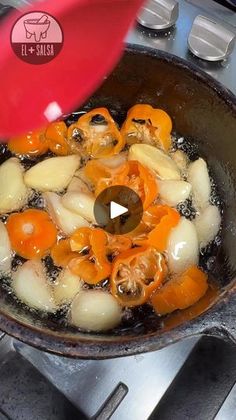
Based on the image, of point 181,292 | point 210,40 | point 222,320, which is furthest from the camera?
point 210,40

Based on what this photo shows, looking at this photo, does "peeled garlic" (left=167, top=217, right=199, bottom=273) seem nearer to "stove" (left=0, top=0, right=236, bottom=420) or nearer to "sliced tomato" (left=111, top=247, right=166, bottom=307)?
"sliced tomato" (left=111, top=247, right=166, bottom=307)

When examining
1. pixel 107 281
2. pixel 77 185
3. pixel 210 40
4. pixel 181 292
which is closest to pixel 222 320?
pixel 181 292

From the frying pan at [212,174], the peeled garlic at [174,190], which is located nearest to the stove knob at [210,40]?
the frying pan at [212,174]

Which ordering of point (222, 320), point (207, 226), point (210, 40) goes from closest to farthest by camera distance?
point (222, 320) < point (207, 226) < point (210, 40)

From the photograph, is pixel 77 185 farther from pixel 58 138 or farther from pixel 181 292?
pixel 181 292

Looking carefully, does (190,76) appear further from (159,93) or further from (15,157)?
(15,157)

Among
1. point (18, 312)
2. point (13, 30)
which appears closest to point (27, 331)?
point (18, 312)

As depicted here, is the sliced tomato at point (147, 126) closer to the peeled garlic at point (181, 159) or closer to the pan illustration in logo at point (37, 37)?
the peeled garlic at point (181, 159)
